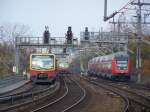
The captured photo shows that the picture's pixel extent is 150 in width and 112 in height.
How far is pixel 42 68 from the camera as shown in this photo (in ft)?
153

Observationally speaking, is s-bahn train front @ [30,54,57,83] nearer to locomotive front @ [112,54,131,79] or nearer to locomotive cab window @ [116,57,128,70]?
locomotive front @ [112,54,131,79]

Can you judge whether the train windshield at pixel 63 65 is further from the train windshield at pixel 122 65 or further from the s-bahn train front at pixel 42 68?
the s-bahn train front at pixel 42 68

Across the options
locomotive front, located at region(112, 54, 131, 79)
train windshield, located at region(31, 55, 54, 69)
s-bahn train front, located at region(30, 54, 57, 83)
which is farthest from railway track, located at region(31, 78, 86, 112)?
locomotive front, located at region(112, 54, 131, 79)

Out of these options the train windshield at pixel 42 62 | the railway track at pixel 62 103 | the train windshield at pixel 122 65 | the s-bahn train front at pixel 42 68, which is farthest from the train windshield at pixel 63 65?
the railway track at pixel 62 103

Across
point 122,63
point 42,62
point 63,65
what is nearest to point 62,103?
point 42,62

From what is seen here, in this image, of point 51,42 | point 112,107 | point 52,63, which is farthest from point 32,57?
point 51,42

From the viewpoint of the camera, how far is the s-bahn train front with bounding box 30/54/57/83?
4637 centimetres

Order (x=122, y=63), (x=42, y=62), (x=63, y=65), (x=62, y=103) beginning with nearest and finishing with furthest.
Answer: (x=62, y=103)
(x=42, y=62)
(x=122, y=63)
(x=63, y=65)

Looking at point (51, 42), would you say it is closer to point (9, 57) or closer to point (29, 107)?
point (9, 57)

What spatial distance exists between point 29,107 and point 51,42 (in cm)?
5984

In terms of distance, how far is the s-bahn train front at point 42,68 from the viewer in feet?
152

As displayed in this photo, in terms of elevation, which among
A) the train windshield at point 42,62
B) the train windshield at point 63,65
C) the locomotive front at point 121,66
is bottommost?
the train windshield at point 63,65

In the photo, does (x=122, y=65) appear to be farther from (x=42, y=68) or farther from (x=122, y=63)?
(x=42, y=68)

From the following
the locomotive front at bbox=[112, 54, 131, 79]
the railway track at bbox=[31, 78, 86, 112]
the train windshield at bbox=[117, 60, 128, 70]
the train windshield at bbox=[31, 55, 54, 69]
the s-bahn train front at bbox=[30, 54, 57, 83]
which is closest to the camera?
the railway track at bbox=[31, 78, 86, 112]
